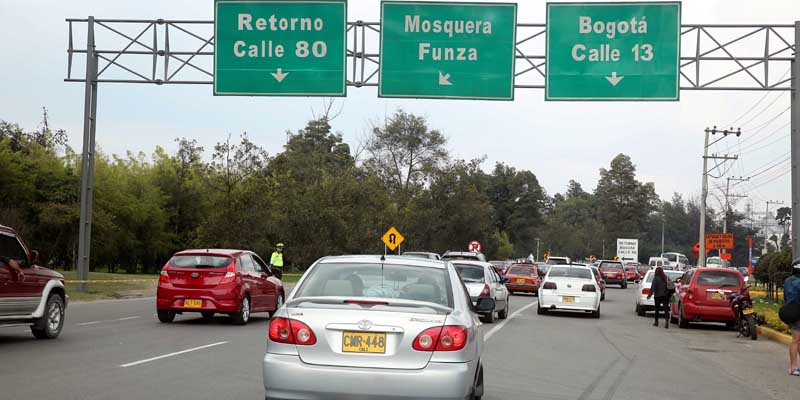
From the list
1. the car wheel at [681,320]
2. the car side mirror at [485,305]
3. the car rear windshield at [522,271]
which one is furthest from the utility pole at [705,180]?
the car side mirror at [485,305]

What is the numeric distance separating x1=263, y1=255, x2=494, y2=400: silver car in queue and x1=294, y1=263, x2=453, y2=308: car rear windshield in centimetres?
21

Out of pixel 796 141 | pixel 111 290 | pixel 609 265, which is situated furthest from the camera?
pixel 609 265

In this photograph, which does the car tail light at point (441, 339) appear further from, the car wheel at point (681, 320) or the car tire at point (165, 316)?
the car wheel at point (681, 320)

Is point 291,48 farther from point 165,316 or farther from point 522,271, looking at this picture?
point 522,271

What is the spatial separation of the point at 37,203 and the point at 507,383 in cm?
4580

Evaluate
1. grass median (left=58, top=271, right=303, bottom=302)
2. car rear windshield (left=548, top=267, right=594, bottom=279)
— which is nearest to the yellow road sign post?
grass median (left=58, top=271, right=303, bottom=302)

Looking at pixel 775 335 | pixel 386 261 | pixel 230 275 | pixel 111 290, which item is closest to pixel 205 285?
pixel 230 275

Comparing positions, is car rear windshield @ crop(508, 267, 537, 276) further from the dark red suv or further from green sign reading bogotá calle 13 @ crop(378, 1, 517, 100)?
the dark red suv

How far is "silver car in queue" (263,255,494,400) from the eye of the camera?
7.00 m

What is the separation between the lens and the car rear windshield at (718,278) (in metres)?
22.9

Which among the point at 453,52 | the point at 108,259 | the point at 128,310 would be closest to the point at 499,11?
the point at 453,52

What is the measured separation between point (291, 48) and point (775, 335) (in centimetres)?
1374

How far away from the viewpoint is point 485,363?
Result: 1361 centimetres

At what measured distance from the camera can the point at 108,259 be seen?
60031 mm
